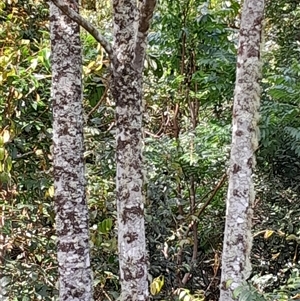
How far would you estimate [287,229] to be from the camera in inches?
90.6

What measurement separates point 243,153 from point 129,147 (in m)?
0.44

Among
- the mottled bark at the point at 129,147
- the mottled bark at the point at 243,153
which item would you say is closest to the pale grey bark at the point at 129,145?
the mottled bark at the point at 129,147

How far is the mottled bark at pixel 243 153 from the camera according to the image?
155 centimetres

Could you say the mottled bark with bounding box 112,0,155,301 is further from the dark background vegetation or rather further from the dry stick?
the dry stick

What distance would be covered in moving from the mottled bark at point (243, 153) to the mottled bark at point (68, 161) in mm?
487

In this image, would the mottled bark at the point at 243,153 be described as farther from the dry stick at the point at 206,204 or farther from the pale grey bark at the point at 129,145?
the dry stick at the point at 206,204

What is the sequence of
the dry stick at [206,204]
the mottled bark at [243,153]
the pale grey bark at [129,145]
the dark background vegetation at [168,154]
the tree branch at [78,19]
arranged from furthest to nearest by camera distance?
the dry stick at [206,204] < the dark background vegetation at [168,154] < the mottled bark at [243,153] < the pale grey bark at [129,145] < the tree branch at [78,19]

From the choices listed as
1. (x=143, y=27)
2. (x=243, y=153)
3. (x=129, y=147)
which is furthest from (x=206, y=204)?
(x=143, y=27)

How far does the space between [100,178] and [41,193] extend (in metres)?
0.27

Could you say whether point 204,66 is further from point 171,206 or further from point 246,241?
point 246,241

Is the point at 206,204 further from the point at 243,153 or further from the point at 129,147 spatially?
the point at 129,147

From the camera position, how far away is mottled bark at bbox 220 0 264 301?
155 centimetres

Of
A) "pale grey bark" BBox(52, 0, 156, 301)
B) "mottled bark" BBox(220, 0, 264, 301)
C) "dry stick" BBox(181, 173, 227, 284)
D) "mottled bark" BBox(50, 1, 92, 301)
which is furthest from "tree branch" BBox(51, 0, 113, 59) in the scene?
"dry stick" BBox(181, 173, 227, 284)

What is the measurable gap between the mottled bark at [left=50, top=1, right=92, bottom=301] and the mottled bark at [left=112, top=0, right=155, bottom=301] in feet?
0.39
